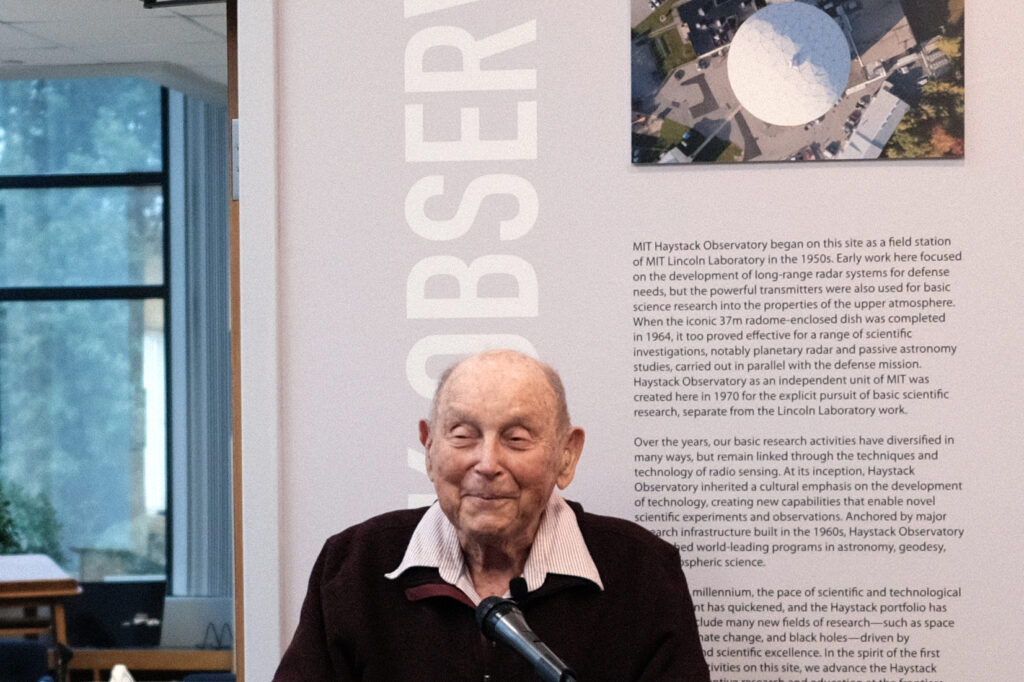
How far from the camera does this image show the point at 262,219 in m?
2.18

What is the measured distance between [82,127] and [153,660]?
427 cm

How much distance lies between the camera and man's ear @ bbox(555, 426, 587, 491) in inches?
70.1

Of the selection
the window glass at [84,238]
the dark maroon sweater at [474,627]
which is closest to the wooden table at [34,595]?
the window glass at [84,238]

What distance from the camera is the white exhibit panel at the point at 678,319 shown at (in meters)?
2.09

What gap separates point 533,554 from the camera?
70.0 inches

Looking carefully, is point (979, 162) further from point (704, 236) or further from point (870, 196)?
point (704, 236)

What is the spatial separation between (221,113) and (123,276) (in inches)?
60.5

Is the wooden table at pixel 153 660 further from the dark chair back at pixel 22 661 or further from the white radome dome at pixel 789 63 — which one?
the white radome dome at pixel 789 63

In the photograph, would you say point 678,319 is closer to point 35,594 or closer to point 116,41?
point 35,594

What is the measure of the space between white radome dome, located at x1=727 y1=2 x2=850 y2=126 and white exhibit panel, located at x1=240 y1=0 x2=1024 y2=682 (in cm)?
12

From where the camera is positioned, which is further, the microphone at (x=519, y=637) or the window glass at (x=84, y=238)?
the window glass at (x=84, y=238)

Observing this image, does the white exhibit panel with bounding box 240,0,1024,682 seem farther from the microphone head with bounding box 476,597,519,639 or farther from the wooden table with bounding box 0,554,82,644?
the wooden table with bounding box 0,554,82,644

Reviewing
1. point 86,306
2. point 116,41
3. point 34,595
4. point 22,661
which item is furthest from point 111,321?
point 22,661

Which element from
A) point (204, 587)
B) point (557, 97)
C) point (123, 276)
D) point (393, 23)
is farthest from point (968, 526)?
point (123, 276)
